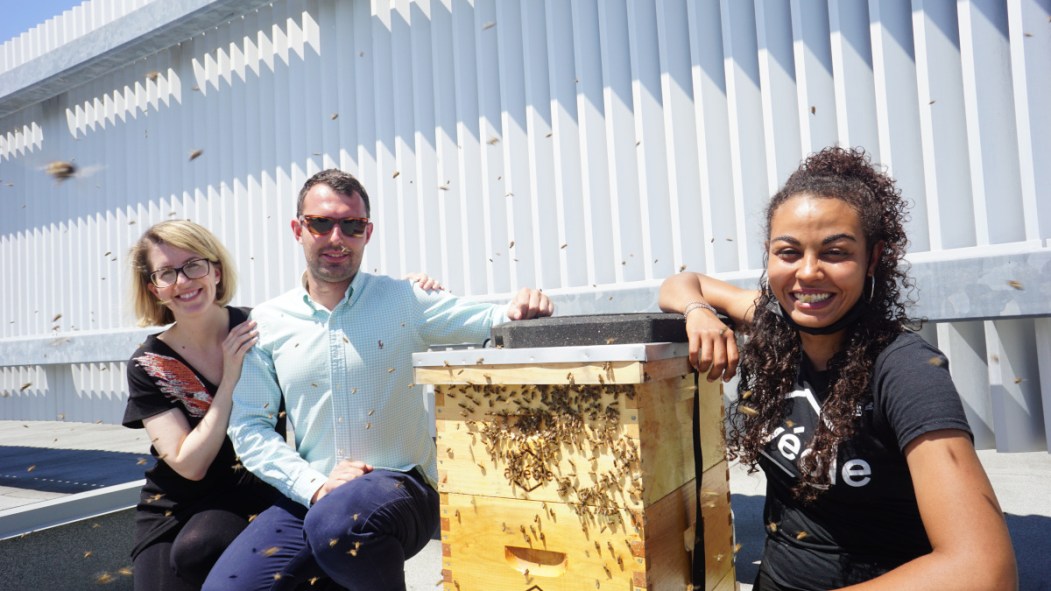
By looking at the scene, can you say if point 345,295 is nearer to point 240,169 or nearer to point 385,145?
point 385,145

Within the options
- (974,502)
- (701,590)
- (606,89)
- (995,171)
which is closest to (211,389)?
(701,590)

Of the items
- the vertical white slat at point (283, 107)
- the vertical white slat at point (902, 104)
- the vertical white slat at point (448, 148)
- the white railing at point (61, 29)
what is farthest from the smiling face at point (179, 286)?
the white railing at point (61, 29)

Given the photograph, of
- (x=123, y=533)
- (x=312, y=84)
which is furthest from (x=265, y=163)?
(x=123, y=533)

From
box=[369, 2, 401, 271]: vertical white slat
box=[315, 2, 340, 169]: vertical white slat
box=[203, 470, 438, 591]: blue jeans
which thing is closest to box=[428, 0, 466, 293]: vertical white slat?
box=[369, 2, 401, 271]: vertical white slat

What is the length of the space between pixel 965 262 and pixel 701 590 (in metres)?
1.76

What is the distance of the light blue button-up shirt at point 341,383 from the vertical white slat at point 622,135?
159cm

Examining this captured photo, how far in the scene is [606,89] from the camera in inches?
148

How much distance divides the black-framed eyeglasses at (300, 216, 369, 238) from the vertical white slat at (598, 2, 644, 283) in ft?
5.95

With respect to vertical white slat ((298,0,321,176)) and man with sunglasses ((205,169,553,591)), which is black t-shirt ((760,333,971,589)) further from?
vertical white slat ((298,0,321,176))

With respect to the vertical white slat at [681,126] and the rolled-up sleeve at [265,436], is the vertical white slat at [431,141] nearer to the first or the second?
the vertical white slat at [681,126]

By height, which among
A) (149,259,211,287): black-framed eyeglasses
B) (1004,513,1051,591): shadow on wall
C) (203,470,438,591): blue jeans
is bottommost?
(1004,513,1051,591): shadow on wall

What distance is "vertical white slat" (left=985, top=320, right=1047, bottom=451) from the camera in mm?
3031

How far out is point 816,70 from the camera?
126 inches

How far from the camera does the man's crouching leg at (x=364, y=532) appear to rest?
1849mm
